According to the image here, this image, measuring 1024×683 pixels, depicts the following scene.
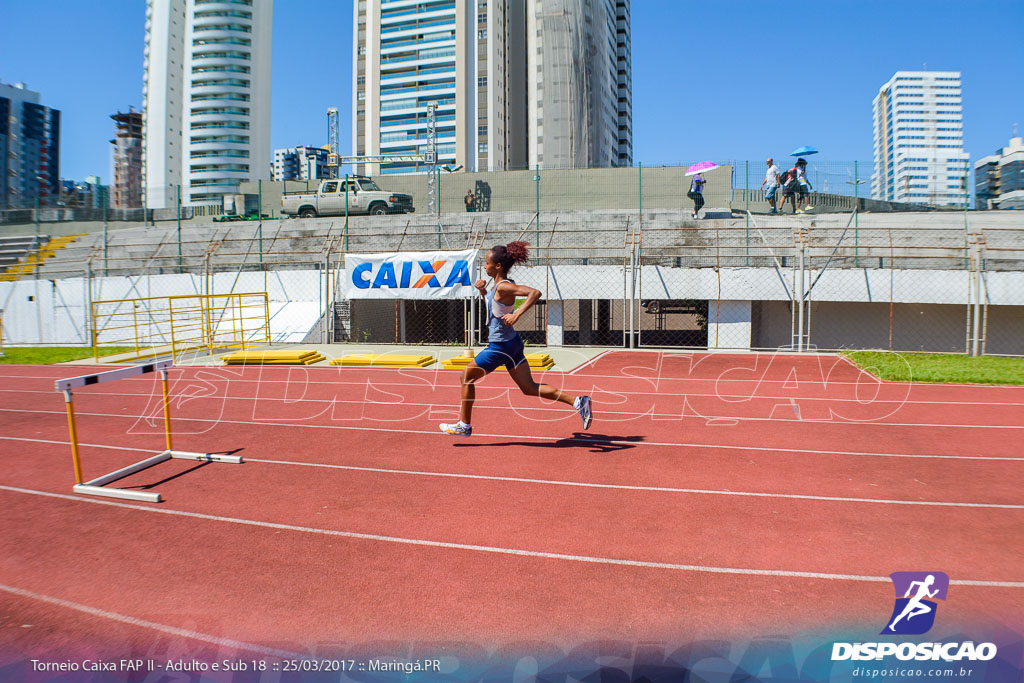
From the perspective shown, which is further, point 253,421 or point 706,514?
point 253,421

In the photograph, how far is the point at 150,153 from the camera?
444 ft

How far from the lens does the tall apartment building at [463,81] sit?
4225 inches

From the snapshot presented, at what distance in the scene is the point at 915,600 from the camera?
144 inches

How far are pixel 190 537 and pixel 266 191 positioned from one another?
140 ft

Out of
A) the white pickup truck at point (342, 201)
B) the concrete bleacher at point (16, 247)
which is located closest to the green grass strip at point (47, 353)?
the concrete bleacher at point (16, 247)

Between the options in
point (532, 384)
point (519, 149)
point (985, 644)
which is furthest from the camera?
point (519, 149)

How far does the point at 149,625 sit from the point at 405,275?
1619cm

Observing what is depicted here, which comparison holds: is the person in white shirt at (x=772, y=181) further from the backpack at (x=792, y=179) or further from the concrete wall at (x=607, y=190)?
the concrete wall at (x=607, y=190)

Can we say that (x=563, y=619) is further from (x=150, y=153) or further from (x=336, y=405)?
(x=150, y=153)

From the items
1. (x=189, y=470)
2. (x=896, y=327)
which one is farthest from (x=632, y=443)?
(x=896, y=327)

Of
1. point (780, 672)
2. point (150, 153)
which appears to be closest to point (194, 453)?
point (780, 672)

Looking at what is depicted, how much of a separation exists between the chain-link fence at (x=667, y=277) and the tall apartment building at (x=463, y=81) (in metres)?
68.3

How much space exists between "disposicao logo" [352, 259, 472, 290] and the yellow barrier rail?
2924mm

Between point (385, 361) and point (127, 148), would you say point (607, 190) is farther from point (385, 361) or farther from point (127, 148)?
point (127, 148)
